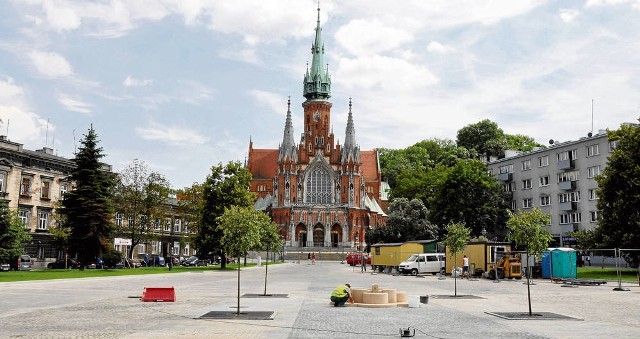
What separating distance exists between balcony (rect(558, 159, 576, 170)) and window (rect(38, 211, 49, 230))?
61.4 m

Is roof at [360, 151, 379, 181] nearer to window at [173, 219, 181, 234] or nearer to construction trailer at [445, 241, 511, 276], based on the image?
window at [173, 219, 181, 234]

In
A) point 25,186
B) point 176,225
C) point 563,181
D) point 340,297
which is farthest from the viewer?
point 176,225

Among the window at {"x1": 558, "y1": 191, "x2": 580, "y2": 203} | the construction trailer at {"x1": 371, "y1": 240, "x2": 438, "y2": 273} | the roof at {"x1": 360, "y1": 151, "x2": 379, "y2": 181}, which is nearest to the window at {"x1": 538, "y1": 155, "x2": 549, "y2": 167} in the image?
the window at {"x1": 558, "y1": 191, "x2": 580, "y2": 203}

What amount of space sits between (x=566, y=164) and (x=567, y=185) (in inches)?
104

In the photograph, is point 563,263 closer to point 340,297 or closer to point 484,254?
point 484,254

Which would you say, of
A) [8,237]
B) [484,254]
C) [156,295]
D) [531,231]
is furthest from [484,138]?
[156,295]

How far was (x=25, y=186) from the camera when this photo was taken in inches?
2473

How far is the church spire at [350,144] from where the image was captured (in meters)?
118

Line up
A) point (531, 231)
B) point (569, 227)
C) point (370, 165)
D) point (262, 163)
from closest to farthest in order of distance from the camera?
point (531, 231) < point (569, 227) < point (370, 165) < point (262, 163)

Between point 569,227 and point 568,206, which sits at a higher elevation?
point 568,206

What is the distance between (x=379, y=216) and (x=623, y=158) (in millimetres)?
77928

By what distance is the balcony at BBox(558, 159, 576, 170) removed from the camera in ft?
244

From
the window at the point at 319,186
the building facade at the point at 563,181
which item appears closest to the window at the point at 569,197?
the building facade at the point at 563,181

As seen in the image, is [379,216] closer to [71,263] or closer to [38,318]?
[71,263]
